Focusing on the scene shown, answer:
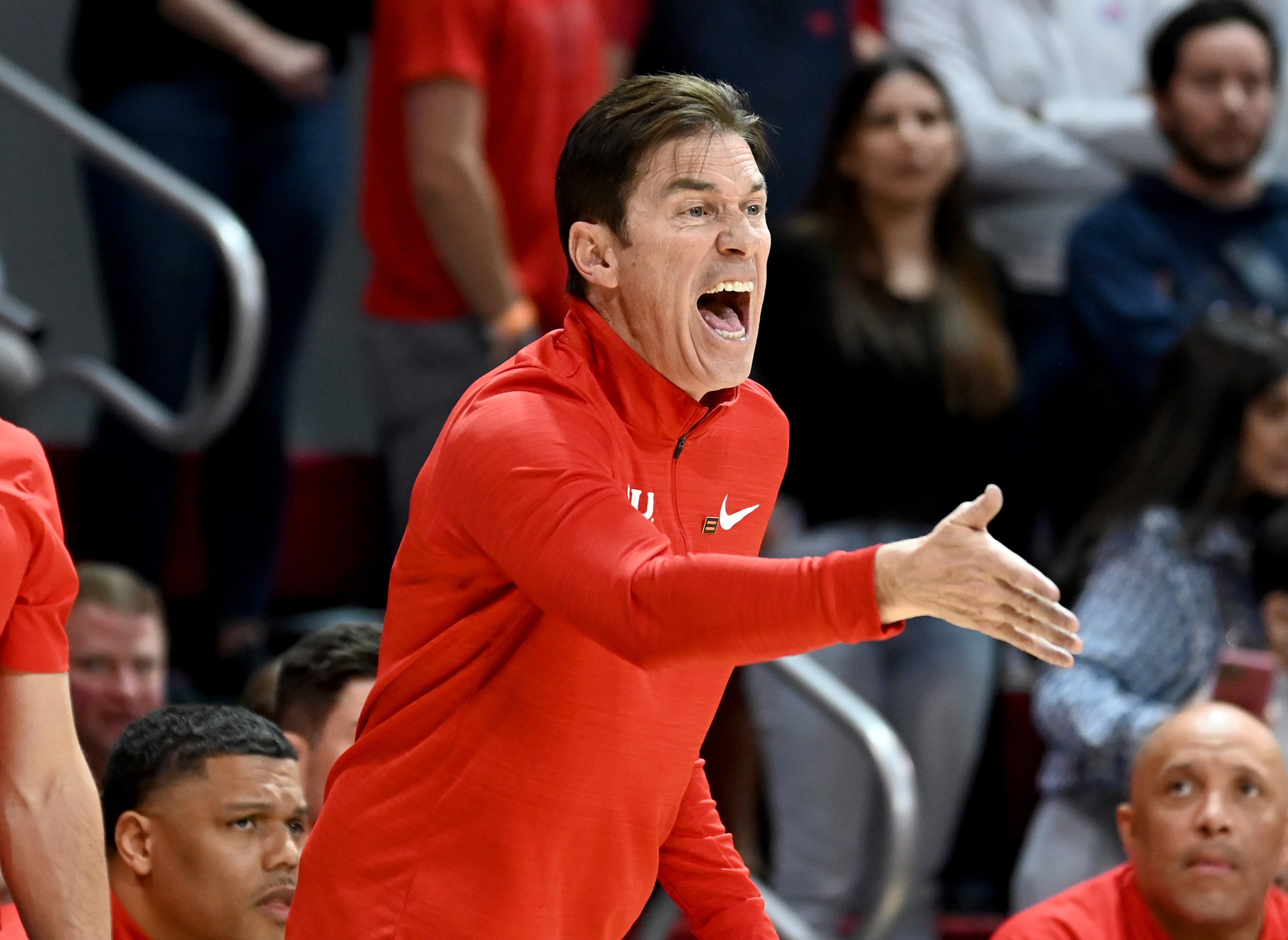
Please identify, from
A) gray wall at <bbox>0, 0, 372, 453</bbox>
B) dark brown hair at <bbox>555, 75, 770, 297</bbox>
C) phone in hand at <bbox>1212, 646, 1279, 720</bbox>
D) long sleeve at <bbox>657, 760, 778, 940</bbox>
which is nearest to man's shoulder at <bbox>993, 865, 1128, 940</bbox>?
phone in hand at <bbox>1212, 646, 1279, 720</bbox>

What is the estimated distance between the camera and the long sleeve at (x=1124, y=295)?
13.5 ft

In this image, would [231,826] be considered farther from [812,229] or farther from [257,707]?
[812,229]

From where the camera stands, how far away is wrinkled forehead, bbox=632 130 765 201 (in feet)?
5.99

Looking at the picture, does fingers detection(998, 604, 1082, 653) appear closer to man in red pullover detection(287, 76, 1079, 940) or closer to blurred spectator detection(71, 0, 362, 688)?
man in red pullover detection(287, 76, 1079, 940)

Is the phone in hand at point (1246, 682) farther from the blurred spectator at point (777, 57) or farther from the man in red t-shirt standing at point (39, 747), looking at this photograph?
the man in red t-shirt standing at point (39, 747)

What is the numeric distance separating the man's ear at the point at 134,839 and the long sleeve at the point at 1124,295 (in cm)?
248

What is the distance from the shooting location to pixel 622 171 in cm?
Result: 184

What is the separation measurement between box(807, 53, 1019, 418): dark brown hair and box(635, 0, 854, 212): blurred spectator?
15 centimetres

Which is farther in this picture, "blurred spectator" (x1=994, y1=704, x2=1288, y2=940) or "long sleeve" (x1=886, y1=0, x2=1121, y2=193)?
"long sleeve" (x1=886, y1=0, x2=1121, y2=193)

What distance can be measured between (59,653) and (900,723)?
2.06m

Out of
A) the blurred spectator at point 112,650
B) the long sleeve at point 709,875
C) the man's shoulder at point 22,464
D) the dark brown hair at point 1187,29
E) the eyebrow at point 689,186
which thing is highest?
the dark brown hair at point 1187,29

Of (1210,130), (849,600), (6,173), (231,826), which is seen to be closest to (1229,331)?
(1210,130)

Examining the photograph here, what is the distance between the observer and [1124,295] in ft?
13.6

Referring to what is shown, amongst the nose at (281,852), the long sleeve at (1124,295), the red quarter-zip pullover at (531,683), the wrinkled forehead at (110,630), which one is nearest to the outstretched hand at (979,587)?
the red quarter-zip pullover at (531,683)
